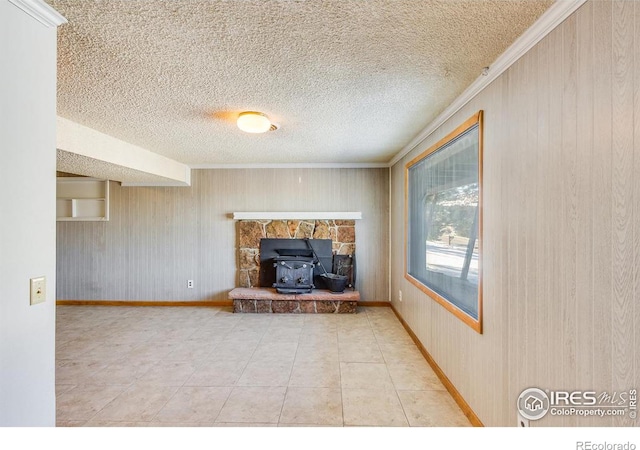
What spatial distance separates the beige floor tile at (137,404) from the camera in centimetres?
211

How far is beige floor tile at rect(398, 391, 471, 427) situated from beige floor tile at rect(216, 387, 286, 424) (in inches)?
38.1

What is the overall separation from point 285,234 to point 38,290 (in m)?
3.68

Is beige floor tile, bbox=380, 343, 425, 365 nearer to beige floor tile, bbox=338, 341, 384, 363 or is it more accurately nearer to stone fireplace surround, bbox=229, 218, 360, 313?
beige floor tile, bbox=338, 341, 384, 363

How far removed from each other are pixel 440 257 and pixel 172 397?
2565 mm

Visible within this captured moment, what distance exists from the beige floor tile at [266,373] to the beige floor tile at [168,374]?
1.75 feet

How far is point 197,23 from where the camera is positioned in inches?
52.4

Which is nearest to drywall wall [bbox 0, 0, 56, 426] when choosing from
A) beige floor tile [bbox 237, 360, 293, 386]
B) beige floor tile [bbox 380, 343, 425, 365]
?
beige floor tile [bbox 237, 360, 293, 386]

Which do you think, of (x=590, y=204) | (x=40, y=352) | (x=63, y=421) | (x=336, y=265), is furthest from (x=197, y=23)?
(x=336, y=265)

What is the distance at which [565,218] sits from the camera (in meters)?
1.22

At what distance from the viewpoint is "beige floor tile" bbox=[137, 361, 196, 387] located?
8.42ft

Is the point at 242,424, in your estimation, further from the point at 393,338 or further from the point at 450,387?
the point at 393,338

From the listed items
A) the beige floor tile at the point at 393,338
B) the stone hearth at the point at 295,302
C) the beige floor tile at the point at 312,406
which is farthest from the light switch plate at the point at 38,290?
the stone hearth at the point at 295,302

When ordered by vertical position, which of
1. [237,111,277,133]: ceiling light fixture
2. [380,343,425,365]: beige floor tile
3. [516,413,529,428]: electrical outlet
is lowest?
[380,343,425,365]: beige floor tile

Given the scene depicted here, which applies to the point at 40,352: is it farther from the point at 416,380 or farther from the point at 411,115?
the point at 411,115
